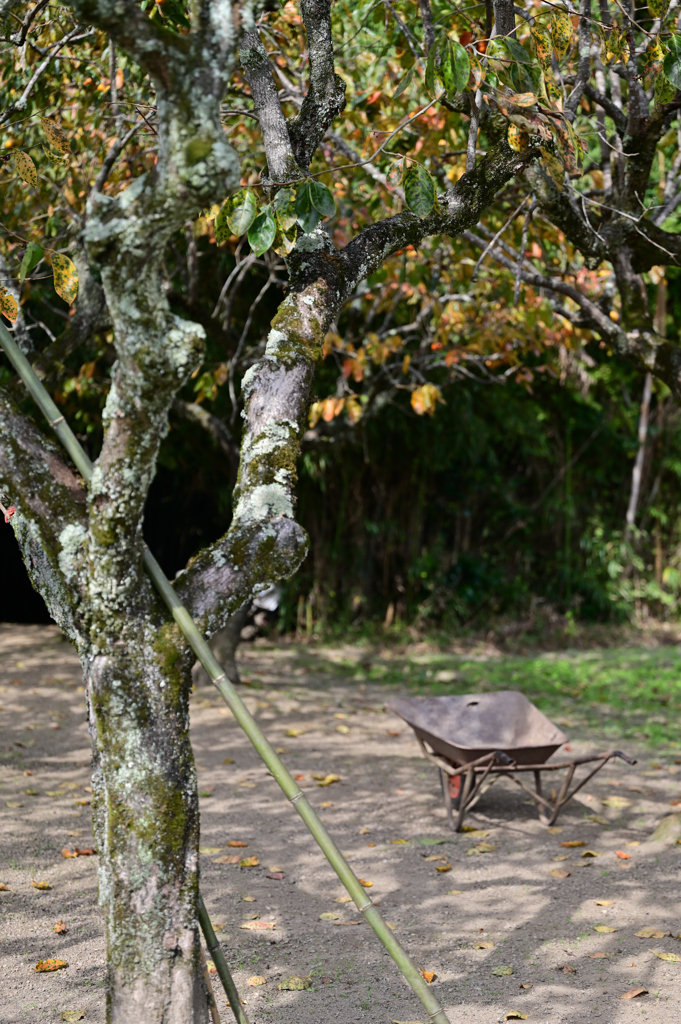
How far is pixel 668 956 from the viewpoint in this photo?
2.77m

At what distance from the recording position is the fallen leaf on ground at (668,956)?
2.74 m

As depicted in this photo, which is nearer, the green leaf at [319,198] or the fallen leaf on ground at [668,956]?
the green leaf at [319,198]

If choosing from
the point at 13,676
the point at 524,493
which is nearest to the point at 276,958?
the point at 13,676

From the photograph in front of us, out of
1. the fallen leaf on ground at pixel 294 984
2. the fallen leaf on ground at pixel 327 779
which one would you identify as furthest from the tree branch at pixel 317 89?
the fallen leaf on ground at pixel 327 779

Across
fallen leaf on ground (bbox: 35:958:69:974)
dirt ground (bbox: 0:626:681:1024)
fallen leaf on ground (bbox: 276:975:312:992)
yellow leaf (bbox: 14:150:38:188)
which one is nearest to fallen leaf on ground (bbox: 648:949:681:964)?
dirt ground (bbox: 0:626:681:1024)

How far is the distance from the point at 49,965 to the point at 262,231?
2221 millimetres

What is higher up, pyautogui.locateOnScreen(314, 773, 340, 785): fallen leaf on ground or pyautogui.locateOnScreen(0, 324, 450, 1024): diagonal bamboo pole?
pyautogui.locateOnScreen(0, 324, 450, 1024): diagonal bamboo pole

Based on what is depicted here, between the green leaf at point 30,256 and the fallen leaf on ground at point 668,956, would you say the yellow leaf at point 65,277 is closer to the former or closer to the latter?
the green leaf at point 30,256

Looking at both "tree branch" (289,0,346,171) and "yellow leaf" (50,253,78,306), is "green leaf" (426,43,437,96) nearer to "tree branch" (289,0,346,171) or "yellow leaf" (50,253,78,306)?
"tree branch" (289,0,346,171)

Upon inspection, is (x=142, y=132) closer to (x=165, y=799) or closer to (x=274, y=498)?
(x=274, y=498)

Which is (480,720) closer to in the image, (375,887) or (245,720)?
(375,887)

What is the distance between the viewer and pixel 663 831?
153 inches

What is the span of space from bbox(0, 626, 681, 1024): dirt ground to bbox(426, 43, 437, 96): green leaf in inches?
102

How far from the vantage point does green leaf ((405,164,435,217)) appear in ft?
7.56
